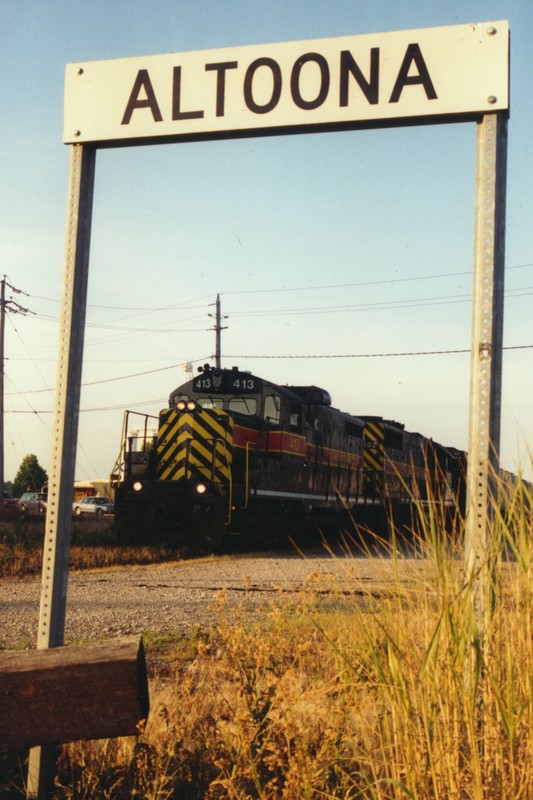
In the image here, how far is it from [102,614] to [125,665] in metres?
5.30

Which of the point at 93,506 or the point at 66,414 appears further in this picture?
the point at 93,506

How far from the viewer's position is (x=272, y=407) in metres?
15.8

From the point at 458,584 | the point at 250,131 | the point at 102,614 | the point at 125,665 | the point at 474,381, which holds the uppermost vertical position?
the point at 250,131

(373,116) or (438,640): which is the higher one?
(373,116)

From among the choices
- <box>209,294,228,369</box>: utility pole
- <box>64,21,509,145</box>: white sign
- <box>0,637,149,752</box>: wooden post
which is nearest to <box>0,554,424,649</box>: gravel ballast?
<box>0,637,149,752</box>: wooden post

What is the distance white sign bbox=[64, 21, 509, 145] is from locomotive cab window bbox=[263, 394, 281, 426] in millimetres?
12449

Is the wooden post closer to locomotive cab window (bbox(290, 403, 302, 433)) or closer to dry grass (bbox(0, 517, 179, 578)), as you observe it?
dry grass (bbox(0, 517, 179, 578))

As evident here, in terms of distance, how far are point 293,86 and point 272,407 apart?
12676 millimetres

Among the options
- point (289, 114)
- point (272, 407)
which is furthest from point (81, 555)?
point (289, 114)

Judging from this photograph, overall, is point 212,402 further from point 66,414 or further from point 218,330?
point 218,330

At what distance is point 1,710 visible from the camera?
254cm

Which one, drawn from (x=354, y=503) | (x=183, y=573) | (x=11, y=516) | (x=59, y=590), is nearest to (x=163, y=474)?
(x=183, y=573)

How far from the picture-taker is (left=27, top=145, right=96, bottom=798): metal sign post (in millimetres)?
3116

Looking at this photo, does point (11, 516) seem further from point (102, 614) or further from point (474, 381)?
point (474, 381)
